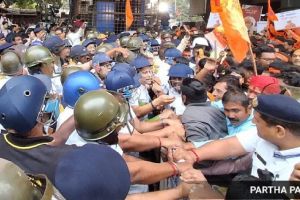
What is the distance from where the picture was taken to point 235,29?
5605 mm

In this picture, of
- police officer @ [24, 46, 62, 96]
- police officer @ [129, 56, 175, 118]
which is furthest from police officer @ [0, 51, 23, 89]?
police officer @ [129, 56, 175, 118]

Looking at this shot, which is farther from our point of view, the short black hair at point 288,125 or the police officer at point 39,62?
the police officer at point 39,62

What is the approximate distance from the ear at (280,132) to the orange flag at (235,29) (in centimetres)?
324

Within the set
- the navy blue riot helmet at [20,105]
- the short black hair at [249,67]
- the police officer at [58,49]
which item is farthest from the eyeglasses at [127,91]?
the police officer at [58,49]

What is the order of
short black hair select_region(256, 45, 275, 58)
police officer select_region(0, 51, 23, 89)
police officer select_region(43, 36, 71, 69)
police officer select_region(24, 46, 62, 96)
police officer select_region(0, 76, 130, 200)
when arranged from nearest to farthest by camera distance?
police officer select_region(0, 76, 130, 200)
police officer select_region(24, 46, 62, 96)
police officer select_region(0, 51, 23, 89)
short black hair select_region(256, 45, 275, 58)
police officer select_region(43, 36, 71, 69)

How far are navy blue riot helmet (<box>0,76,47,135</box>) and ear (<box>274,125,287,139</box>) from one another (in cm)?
154

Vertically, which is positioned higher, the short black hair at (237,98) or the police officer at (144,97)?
the short black hair at (237,98)

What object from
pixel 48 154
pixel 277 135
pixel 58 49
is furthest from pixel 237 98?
pixel 58 49

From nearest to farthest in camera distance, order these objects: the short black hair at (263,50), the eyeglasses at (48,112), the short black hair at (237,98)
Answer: the eyeglasses at (48,112), the short black hair at (237,98), the short black hair at (263,50)

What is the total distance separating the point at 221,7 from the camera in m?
5.86

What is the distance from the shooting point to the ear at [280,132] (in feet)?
8.04

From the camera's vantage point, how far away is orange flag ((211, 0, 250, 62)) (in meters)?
5.61

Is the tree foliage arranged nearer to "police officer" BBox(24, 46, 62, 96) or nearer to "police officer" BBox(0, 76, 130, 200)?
"police officer" BBox(24, 46, 62, 96)

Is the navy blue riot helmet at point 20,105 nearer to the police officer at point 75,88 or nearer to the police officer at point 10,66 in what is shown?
the police officer at point 75,88
